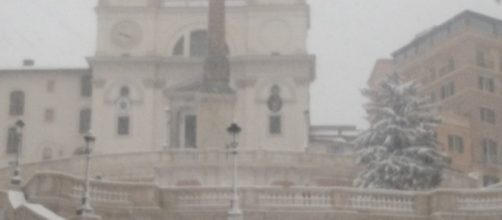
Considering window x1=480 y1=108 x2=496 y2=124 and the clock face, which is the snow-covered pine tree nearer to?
the clock face

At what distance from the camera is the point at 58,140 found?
96188mm

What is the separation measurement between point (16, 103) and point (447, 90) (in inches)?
1670

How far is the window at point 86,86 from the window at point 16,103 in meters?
5.11

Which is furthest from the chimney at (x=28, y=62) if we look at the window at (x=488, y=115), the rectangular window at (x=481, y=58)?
the rectangular window at (x=481, y=58)

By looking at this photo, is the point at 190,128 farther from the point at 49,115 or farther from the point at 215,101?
the point at 215,101

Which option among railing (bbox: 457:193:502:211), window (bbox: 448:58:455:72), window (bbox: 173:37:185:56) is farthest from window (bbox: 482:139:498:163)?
railing (bbox: 457:193:502:211)

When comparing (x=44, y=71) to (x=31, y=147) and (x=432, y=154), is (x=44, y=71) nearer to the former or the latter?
(x=31, y=147)

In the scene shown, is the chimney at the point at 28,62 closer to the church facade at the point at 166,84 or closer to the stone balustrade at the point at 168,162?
the church facade at the point at 166,84

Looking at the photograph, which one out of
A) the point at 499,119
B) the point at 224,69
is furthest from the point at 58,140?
the point at 499,119

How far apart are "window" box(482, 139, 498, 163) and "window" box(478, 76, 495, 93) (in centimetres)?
550

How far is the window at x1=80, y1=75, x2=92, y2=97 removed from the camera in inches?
3834

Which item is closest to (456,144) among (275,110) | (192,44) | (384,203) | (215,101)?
(275,110)

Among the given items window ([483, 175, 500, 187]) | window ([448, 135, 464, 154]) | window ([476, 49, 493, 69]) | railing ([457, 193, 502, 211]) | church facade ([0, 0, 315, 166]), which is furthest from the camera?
window ([476, 49, 493, 69])

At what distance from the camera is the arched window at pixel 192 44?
310ft
